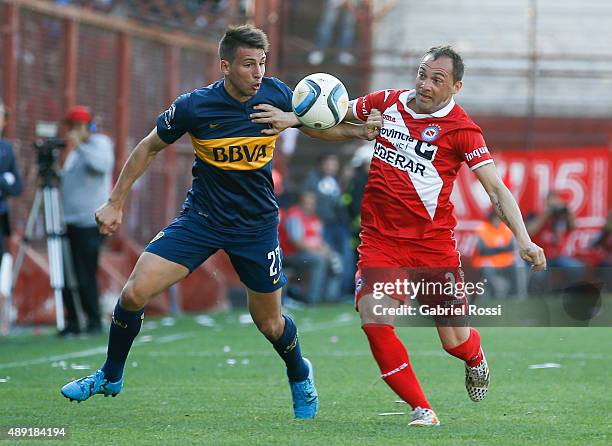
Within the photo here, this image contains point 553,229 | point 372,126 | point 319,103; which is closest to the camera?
point 319,103

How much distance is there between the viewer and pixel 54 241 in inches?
537

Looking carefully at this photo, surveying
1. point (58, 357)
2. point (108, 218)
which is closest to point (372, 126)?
point (108, 218)

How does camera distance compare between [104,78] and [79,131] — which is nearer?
[79,131]

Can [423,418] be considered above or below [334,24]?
below

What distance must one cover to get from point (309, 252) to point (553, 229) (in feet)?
13.0

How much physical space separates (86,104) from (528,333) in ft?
20.2

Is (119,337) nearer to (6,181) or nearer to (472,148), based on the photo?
(472,148)

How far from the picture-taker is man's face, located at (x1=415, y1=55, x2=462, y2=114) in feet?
25.1

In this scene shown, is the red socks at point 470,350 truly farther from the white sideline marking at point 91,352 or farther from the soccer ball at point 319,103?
the white sideline marking at point 91,352

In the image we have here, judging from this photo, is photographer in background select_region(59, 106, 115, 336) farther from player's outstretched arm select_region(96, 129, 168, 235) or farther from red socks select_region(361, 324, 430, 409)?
red socks select_region(361, 324, 430, 409)

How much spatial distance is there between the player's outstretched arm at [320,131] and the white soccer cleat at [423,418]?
154 cm

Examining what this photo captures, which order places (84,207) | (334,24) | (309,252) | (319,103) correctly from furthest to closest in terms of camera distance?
(334,24) < (309,252) < (84,207) < (319,103)

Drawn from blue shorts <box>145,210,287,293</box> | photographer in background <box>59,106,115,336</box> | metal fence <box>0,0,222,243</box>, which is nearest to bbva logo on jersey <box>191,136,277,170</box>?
blue shorts <box>145,210,287,293</box>

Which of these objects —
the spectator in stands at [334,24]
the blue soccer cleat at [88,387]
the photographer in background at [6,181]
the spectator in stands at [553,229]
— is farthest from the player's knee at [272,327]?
the spectator in stands at [334,24]
